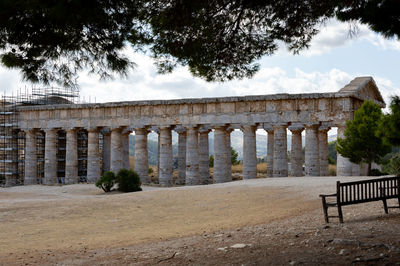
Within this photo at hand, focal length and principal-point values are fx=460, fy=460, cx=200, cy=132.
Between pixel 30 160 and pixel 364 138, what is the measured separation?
27.5m

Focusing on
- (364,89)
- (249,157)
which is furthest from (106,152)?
(364,89)

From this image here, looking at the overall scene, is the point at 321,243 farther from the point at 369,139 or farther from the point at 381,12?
the point at 369,139

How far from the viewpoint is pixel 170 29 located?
11211mm

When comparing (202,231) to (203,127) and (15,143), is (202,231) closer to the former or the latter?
(203,127)

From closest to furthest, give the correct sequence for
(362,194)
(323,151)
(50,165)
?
(362,194) → (323,151) → (50,165)

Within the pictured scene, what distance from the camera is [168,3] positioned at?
10.9 metres

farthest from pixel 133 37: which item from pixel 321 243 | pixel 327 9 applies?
pixel 321 243

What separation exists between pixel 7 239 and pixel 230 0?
9190 mm

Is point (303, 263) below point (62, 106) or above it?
below

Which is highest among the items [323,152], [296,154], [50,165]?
[323,152]

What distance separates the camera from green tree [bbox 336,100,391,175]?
27016 mm

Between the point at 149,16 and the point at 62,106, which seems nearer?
the point at 149,16

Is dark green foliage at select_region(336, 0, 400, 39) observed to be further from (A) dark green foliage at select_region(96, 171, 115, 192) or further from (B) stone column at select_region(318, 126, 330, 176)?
(B) stone column at select_region(318, 126, 330, 176)

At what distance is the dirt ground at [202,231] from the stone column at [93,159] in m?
15.4
